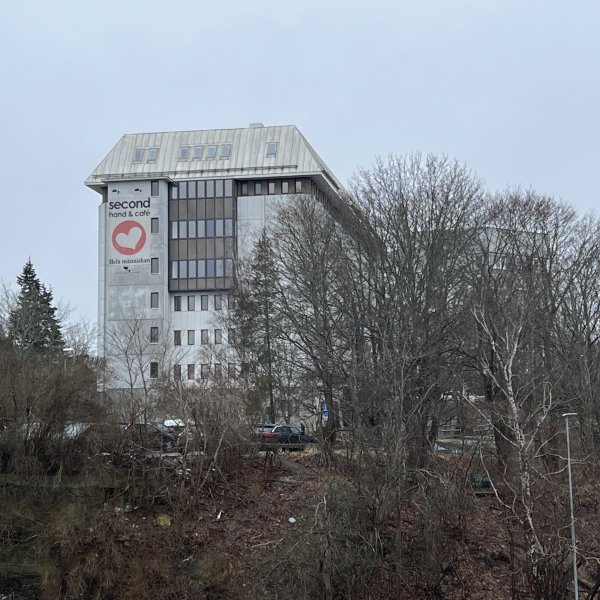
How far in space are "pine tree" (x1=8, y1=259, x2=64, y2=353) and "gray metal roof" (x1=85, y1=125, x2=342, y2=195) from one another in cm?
1471

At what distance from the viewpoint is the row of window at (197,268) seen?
8756cm

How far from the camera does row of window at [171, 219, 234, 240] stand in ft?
287

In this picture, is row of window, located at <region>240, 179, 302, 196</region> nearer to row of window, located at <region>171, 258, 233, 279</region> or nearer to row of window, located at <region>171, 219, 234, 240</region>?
row of window, located at <region>171, 219, 234, 240</region>

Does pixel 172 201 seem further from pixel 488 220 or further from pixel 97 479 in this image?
pixel 97 479

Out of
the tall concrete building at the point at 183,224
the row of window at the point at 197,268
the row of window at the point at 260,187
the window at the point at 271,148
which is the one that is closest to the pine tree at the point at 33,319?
the tall concrete building at the point at 183,224

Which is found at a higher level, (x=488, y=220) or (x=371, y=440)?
(x=488, y=220)

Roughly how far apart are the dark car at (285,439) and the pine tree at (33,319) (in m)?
14.7

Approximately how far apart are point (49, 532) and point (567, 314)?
28301 millimetres

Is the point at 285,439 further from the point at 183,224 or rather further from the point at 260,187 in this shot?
the point at 260,187

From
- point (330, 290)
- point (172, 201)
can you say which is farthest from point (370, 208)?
point (172, 201)

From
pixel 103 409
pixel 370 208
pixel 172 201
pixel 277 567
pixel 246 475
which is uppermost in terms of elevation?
pixel 172 201

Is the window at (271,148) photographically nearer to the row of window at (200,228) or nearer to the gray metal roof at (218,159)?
the gray metal roof at (218,159)

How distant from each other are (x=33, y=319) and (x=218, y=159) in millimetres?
33459

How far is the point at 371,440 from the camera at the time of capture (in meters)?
30.6
